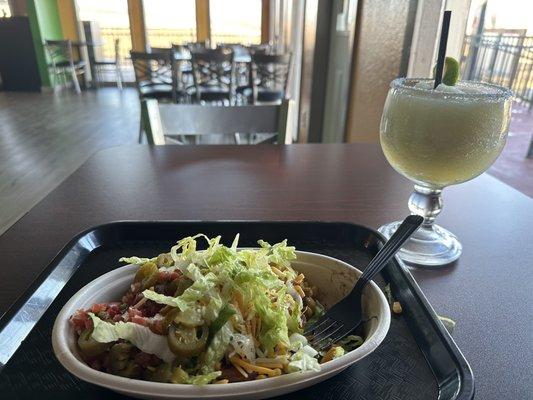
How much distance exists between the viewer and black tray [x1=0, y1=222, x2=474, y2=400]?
0.36m

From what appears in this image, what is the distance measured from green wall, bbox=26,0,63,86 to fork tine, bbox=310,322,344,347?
7278 mm

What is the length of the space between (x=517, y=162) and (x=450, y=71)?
8.63 ft

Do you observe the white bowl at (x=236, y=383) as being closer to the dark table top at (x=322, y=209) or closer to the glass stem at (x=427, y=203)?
the dark table top at (x=322, y=209)

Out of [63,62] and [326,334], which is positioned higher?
[326,334]

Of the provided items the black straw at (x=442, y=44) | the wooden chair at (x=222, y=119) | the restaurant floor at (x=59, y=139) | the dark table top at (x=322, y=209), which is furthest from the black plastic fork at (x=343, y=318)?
the restaurant floor at (x=59, y=139)

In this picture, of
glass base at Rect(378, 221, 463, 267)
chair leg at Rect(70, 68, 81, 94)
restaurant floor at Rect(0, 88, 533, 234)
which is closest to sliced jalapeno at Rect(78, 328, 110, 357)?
glass base at Rect(378, 221, 463, 267)

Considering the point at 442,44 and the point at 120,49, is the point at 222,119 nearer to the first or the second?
the point at 442,44

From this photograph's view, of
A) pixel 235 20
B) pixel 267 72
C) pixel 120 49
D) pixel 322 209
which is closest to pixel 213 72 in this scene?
pixel 267 72

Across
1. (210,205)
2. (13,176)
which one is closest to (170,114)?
(210,205)

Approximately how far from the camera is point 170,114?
1241 millimetres

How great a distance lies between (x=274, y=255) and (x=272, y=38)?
7.22m

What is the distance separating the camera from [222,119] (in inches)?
50.4

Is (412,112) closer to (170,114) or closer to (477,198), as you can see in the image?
(477,198)

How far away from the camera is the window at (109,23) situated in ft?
23.2
